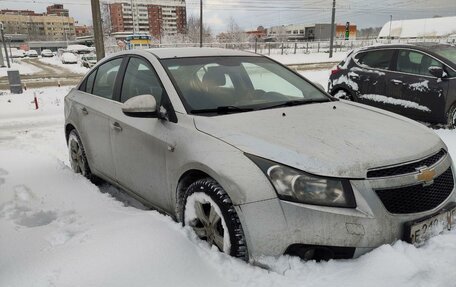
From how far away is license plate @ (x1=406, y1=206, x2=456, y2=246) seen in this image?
7.88 ft

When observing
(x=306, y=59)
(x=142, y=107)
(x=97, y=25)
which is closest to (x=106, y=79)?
(x=142, y=107)

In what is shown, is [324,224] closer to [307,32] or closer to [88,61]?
[88,61]

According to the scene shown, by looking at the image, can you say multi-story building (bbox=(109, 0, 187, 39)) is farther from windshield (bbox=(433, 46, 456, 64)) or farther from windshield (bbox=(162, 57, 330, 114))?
windshield (bbox=(162, 57, 330, 114))

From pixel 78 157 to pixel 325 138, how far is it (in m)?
3.30

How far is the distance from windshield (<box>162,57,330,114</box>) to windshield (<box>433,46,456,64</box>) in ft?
15.8

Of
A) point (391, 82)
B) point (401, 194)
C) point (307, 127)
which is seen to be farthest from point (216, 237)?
point (391, 82)

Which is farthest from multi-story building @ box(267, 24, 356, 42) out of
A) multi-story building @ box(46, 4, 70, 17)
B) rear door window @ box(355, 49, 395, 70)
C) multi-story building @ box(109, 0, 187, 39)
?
rear door window @ box(355, 49, 395, 70)

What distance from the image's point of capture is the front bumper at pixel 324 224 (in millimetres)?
2324

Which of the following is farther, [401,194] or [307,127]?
[307,127]

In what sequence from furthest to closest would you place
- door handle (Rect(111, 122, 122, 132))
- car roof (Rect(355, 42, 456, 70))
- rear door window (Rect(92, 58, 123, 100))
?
car roof (Rect(355, 42, 456, 70)) < rear door window (Rect(92, 58, 123, 100)) < door handle (Rect(111, 122, 122, 132))

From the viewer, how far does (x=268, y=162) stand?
2457mm

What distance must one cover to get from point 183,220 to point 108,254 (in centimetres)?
56

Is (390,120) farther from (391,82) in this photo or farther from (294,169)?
(391,82)

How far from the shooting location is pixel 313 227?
234cm
